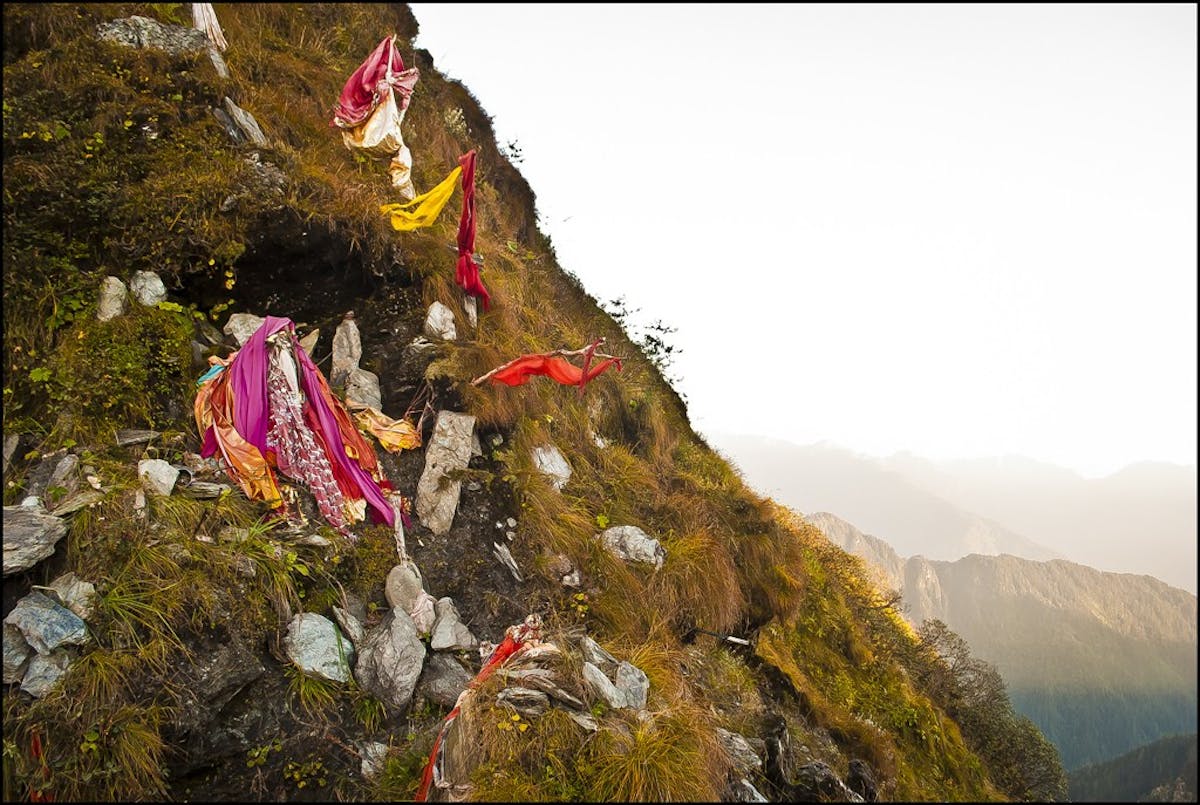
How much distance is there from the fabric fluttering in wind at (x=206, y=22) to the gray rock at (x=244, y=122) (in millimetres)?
1793

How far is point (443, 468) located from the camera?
17.2 ft

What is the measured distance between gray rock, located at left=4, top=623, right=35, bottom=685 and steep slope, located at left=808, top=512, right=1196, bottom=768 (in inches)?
400

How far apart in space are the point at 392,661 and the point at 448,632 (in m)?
0.45

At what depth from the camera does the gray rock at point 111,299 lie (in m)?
4.44

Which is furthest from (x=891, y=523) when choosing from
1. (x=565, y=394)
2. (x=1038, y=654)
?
(x=565, y=394)

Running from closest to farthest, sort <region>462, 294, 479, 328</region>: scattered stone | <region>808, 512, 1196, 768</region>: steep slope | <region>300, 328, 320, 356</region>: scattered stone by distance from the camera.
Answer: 1. <region>300, 328, 320, 356</region>: scattered stone
2. <region>462, 294, 479, 328</region>: scattered stone
3. <region>808, 512, 1196, 768</region>: steep slope

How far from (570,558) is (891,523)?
54.0 m

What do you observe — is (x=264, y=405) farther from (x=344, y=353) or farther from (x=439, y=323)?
(x=439, y=323)

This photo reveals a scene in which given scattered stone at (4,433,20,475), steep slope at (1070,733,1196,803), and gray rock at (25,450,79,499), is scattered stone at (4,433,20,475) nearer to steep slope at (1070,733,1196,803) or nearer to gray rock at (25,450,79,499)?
gray rock at (25,450,79,499)

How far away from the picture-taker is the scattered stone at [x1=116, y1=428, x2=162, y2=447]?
3920mm

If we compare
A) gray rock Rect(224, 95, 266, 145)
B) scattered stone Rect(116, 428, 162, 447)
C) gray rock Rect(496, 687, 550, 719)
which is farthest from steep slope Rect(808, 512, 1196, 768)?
gray rock Rect(224, 95, 266, 145)

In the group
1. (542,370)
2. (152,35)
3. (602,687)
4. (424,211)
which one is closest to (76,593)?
(602,687)

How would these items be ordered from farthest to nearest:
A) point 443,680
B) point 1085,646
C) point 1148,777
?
point 1085,646 → point 1148,777 → point 443,680

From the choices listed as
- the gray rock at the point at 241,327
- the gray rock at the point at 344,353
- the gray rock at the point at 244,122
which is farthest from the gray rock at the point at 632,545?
the gray rock at the point at 244,122
